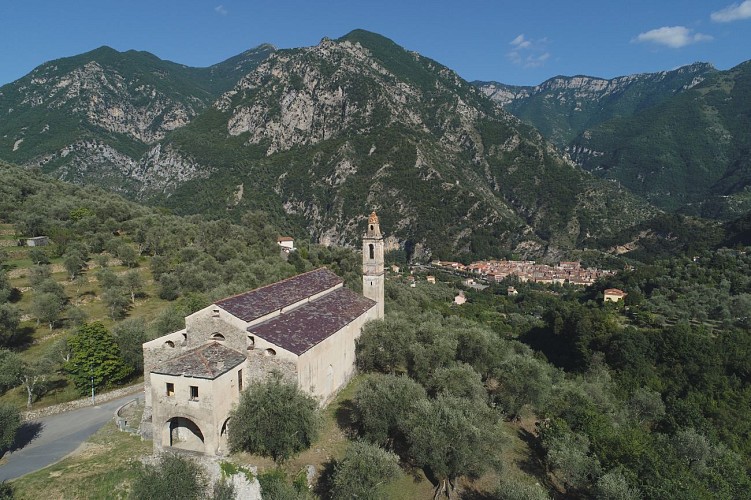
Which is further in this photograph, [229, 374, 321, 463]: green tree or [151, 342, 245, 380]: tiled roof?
[151, 342, 245, 380]: tiled roof

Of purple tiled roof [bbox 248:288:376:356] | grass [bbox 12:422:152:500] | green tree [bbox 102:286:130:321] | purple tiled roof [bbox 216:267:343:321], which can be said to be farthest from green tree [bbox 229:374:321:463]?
green tree [bbox 102:286:130:321]

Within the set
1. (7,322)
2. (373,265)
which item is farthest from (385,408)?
(7,322)

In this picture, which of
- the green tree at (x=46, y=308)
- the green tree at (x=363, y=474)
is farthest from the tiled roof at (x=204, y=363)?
the green tree at (x=46, y=308)

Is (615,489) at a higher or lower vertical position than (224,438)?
lower

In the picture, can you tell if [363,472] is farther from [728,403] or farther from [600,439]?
[728,403]

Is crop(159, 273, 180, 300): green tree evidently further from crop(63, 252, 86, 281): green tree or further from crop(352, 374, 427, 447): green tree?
crop(352, 374, 427, 447): green tree

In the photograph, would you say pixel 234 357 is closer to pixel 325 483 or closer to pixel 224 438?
pixel 224 438
